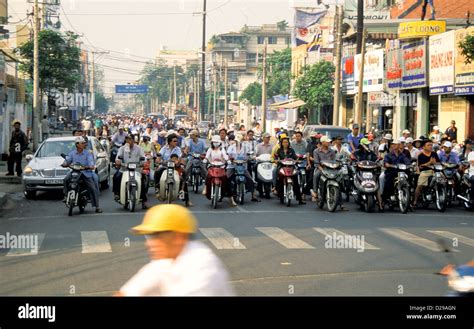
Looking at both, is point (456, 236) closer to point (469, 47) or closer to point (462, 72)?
point (469, 47)

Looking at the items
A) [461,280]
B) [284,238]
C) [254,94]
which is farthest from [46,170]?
[254,94]

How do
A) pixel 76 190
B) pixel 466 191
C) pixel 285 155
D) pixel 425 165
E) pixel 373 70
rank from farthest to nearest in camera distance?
1. pixel 373 70
2. pixel 285 155
3. pixel 466 191
4. pixel 425 165
5. pixel 76 190

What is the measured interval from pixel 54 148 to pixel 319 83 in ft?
134

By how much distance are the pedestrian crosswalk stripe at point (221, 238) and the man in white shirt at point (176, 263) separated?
28.7ft

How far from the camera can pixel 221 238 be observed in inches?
598

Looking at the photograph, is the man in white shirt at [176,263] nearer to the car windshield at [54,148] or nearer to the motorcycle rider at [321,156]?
the motorcycle rider at [321,156]

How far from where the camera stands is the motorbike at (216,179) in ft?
67.1

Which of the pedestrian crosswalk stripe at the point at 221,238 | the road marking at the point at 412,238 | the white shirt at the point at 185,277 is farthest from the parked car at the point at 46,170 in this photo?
the white shirt at the point at 185,277

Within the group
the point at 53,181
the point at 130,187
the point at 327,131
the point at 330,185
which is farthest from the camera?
the point at 327,131

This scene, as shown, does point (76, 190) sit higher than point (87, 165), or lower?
lower

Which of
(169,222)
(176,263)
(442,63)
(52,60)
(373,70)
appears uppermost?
(52,60)
